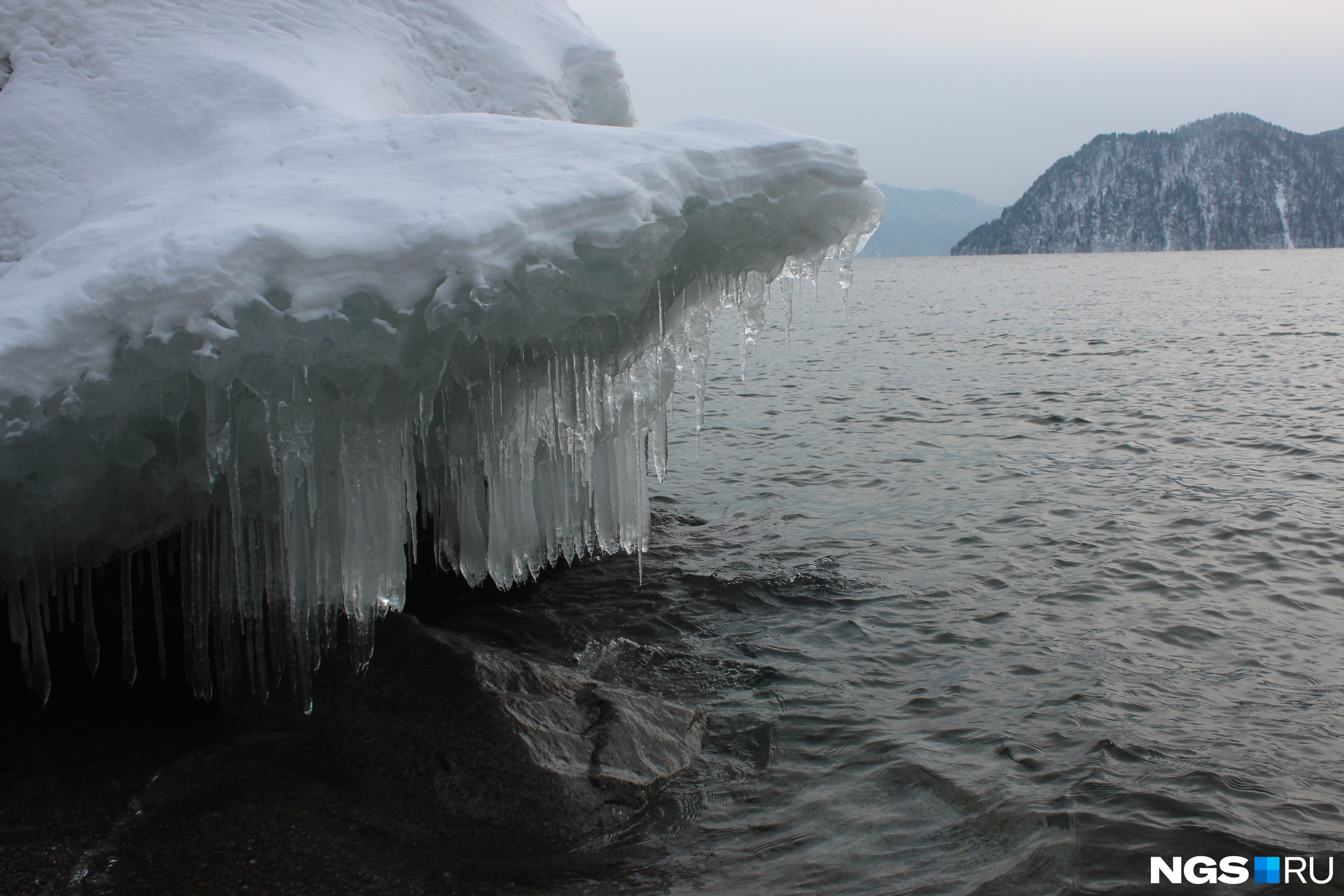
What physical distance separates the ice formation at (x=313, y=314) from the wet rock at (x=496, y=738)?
49cm

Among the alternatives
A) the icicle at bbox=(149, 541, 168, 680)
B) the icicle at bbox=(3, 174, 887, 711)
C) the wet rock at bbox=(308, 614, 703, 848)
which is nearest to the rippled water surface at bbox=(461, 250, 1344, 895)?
the wet rock at bbox=(308, 614, 703, 848)

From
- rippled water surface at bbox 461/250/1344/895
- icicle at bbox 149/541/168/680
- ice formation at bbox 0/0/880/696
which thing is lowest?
rippled water surface at bbox 461/250/1344/895

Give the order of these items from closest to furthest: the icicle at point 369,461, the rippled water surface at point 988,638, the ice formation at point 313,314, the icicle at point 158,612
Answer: the ice formation at point 313,314
the icicle at point 369,461
the rippled water surface at point 988,638
the icicle at point 158,612

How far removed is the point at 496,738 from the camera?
571 centimetres

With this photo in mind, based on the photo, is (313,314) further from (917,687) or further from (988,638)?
(988,638)

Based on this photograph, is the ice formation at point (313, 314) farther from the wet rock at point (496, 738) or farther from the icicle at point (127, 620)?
the wet rock at point (496, 738)

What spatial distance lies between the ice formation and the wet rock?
493 mm

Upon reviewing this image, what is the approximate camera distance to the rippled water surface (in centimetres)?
530

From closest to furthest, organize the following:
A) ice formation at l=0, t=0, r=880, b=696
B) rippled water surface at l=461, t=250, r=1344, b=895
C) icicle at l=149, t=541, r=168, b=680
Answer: ice formation at l=0, t=0, r=880, b=696, rippled water surface at l=461, t=250, r=1344, b=895, icicle at l=149, t=541, r=168, b=680

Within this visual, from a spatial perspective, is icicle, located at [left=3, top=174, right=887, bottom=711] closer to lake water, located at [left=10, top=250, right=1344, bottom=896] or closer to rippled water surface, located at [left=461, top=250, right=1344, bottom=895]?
→ lake water, located at [left=10, top=250, right=1344, bottom=896]

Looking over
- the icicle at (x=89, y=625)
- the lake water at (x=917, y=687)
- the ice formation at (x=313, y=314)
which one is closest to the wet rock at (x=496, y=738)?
the lake water at (x=917, y=687)

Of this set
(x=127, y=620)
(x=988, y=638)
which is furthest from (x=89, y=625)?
(x=988, y=638)

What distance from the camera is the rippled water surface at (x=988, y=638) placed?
5.30 metres

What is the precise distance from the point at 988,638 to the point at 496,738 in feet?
15.8
